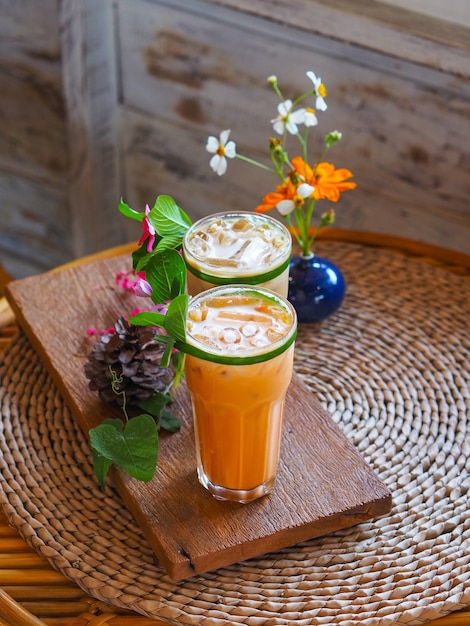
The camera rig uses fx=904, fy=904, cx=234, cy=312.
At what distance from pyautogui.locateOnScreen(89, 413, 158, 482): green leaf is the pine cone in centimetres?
8

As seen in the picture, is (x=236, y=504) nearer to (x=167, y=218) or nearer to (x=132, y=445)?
(x=132, y=445)

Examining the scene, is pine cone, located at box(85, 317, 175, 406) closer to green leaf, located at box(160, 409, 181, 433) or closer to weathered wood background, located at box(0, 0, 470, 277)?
green leaf, located at box(160, 409, 181, 433)

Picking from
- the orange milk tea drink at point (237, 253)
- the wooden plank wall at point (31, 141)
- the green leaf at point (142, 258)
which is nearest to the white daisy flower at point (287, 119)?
the orange milk tea drink at point (237, 253)

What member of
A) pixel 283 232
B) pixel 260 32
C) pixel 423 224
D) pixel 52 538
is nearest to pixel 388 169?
pixel 423 224

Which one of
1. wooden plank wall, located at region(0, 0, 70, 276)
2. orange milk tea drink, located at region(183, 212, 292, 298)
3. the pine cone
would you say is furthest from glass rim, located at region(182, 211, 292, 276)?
wooden plank wall, located at region(0, 0, 70, 276)

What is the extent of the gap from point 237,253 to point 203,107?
0.93 meters

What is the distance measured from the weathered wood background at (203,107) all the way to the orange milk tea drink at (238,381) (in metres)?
0.77

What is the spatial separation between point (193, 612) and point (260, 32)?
1132mm

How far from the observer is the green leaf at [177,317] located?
823mm

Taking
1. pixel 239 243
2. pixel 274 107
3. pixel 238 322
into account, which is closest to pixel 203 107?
pixel 274 107

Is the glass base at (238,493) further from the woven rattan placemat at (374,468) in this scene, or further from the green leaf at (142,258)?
→ the green leaf at (142,258)

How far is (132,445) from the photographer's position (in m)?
0.94

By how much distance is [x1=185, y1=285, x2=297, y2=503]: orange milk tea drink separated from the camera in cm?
85

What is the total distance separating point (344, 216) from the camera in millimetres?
1782
